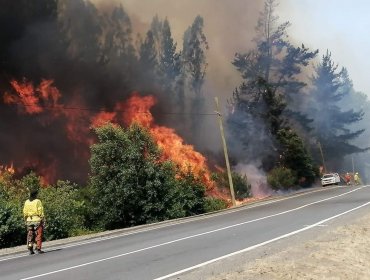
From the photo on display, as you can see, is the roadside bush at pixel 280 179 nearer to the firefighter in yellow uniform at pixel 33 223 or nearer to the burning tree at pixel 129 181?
the burning tree at pixel 129 181

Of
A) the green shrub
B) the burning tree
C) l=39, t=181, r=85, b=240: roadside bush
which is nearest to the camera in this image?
l=39, t=181, r=85, b=240: roadside bush

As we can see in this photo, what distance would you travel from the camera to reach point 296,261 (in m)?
8.77

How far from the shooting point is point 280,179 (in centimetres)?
4381

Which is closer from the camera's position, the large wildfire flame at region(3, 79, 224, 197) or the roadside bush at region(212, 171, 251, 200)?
the large wildfire flame at region(3, 79, 224, 197)

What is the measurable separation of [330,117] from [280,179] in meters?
28.3

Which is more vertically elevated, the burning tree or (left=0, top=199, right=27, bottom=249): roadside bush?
the burning tree

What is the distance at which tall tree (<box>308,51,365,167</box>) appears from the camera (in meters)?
67.1

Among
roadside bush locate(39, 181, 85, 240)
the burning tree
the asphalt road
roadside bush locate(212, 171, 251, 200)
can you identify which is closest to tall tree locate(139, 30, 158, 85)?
roadside bush locate(212, 171, 251, 200)

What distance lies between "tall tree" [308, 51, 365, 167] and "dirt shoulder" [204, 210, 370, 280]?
5768 cm

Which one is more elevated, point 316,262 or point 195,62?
point 195,62

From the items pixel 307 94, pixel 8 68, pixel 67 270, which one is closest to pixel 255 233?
pixel 67 270

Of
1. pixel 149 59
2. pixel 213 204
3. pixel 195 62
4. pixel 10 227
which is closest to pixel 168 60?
pixel 149 59

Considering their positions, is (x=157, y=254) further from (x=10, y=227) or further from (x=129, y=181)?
(x=129, y=181)

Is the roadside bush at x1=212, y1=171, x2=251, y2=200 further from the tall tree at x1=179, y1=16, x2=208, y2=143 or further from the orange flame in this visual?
the tall tree at x1=179, y1=16, x2=208, y2=143
